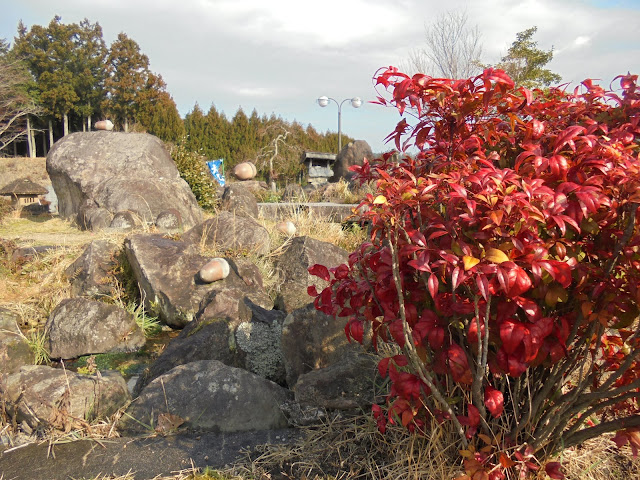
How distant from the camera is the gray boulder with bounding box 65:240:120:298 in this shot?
5.52m

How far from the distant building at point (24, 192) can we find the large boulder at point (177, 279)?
935 cm

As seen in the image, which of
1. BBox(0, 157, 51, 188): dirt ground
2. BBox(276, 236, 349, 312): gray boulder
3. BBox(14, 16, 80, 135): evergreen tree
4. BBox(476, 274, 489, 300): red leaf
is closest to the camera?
BBox(476, 274, 489, 300): red leaf

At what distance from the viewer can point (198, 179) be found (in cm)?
1077

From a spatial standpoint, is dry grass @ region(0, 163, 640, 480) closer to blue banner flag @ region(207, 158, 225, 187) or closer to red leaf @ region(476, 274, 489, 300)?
red leaf @ region(476, 274, 489, 300)

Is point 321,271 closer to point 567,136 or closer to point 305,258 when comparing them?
point 567,136

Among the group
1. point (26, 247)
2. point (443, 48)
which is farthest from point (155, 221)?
point (443, 48)

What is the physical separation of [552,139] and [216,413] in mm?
1994

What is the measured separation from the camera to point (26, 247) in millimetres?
6398

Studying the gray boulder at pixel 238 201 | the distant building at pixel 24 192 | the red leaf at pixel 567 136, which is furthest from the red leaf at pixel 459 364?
the distant building at pixel 24 192

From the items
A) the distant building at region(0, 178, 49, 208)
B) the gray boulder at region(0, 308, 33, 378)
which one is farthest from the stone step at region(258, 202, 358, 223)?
the distant building at region(0, 178, 49, 208)

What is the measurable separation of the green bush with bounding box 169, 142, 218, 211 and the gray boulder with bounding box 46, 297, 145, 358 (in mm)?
6299

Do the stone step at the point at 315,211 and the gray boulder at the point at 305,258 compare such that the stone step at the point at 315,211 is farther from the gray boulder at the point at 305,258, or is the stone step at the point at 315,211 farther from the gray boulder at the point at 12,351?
the gray boulder at the point at 12,351

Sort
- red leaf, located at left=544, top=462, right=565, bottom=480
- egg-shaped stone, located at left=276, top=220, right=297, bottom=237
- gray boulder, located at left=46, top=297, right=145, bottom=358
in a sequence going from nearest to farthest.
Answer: red leaf, located at left=544, top=462, right=565, bottom=480, gray boulder, located at left=46, top=297, right=145, bottom=358, egg-shaped stone, located at left=276, top=220, right=297, bottom=237

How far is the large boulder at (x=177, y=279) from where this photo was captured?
195 inches
